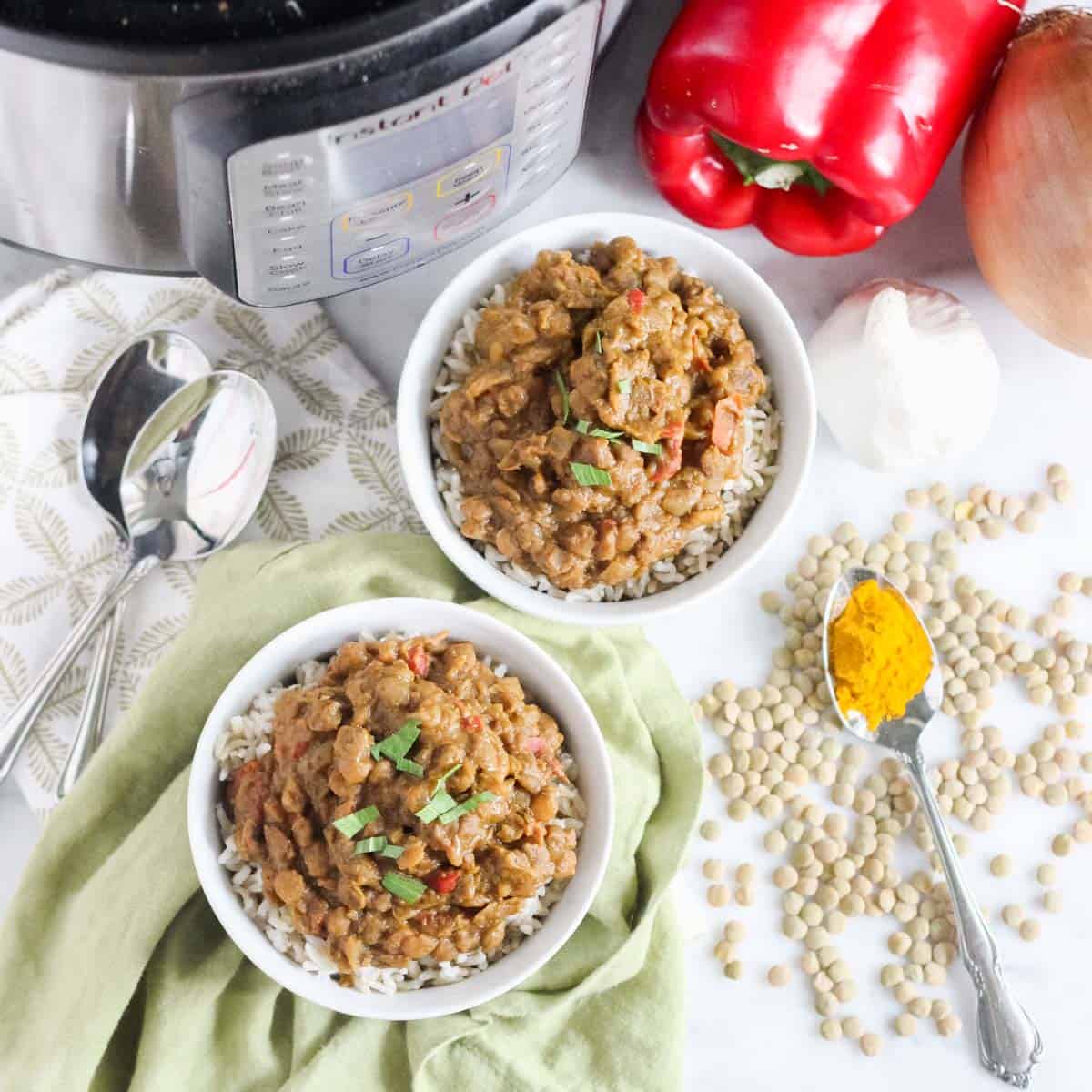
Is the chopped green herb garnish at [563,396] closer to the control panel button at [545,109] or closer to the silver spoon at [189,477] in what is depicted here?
the control panel button at [545,109]

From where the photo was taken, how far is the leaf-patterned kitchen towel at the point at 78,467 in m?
1.92

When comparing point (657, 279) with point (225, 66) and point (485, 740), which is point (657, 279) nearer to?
point (485, 740)

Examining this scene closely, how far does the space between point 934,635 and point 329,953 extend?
1001mm

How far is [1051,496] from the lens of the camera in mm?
2084

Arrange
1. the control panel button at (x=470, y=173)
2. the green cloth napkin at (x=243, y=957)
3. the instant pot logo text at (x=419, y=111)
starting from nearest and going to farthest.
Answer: the instant pot logo text at (x=419, y=111) < the control panel button at (x=470, y=173) < the green cloth napkin at (x=243, y=957)

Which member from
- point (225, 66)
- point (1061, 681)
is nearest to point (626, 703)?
point (1061, 681)

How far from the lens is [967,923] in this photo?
197cm

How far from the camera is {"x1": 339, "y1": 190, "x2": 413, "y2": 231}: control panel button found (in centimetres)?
144

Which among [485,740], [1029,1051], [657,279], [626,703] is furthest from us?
[1029,1051]

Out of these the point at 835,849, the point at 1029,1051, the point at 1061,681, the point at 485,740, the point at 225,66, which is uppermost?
the point at 225,66

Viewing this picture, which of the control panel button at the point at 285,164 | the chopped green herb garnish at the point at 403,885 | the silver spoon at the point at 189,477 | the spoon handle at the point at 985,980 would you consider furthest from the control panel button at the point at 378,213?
the spoon handle at the point at 985,980

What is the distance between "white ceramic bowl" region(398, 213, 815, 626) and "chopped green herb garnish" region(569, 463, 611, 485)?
195 millimetres

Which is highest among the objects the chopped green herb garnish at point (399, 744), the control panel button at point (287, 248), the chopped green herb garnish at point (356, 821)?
the control panel button at point (287, 248)

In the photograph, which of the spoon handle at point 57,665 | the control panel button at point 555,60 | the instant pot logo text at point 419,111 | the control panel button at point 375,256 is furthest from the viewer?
the spoon handle at point 57,665
